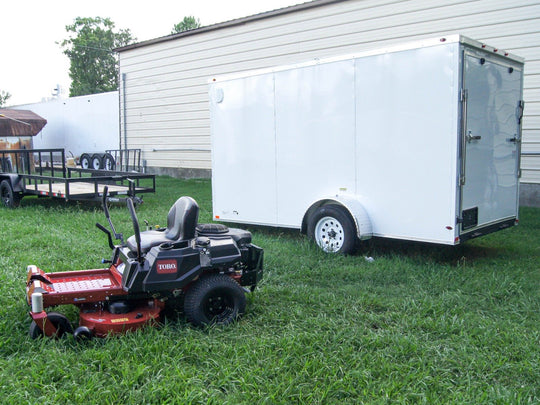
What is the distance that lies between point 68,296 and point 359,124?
174 inches

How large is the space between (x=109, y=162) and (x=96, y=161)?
159cm

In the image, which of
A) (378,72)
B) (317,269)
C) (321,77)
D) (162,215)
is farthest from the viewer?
(162,215)

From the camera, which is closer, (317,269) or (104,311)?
(104,311)

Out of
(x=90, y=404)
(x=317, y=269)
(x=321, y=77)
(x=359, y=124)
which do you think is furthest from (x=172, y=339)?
(x=321, y=77)

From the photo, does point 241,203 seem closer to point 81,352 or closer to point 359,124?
point 359,124

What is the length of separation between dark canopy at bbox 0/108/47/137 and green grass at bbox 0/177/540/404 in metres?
14.9

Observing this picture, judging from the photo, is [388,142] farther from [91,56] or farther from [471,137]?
[91,56]

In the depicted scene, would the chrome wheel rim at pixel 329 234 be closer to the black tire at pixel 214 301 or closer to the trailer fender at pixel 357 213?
the trailer fender at pixel 357 213

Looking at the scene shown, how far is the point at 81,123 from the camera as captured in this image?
80.5ft

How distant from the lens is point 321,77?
765 cm

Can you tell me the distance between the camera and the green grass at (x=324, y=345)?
3.51m

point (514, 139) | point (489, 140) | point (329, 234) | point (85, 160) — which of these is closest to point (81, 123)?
point (85, 160)

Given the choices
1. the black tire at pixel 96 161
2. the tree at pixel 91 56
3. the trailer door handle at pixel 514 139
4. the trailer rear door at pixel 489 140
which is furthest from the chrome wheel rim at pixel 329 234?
the tree at pixel 91 56

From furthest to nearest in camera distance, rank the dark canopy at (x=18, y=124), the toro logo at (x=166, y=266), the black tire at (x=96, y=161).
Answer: the black tire at (x=96, y=161) → the dark canopy at (x=18, y=124) → the toro logo at (x=166, y=266)
